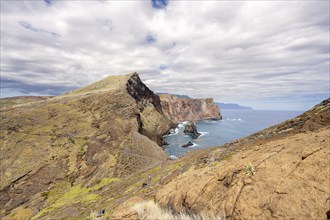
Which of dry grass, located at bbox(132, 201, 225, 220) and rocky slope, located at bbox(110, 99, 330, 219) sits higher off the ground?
rocky slope, located at bbox(110, 99, 330, 219)

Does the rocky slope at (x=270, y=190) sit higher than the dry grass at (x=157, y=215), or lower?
higher

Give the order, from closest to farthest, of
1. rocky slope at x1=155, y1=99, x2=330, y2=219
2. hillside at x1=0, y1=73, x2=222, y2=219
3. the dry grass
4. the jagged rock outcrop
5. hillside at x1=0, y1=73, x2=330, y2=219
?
rocky slope at x1=155, y1=99, x2=330, y2=219 → hillside at x1=0, y1=73, x2=330, y2=219 → the dry grass → hillside at x1=0, y1=73, x2=222, y2=219 → the jagged rock outcrop

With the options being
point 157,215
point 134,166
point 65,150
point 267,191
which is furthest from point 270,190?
point 65,150

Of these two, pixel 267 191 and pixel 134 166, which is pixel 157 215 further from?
pixel 134 166

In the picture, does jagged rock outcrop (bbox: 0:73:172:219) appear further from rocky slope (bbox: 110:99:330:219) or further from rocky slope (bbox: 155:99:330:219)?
rocky slope (bbox: 155:99:330:219)

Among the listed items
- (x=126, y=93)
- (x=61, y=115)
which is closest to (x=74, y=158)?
(x=61, y=115)

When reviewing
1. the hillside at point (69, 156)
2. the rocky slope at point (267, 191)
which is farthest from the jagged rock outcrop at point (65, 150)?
the rocky slope at point (267, 191)

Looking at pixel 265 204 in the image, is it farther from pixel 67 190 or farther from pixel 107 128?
pixel 107 128

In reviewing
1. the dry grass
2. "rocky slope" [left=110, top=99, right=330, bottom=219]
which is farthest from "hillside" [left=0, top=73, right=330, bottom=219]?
the dry grass

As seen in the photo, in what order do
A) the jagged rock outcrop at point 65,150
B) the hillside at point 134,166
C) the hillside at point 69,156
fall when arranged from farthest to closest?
the jagged rock outcrop at point 65,150 < the hillside at point 69,156 < the hillside at point 134,166

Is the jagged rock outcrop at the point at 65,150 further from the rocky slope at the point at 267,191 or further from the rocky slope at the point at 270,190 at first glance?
the rocky slope at the point at 270,190
